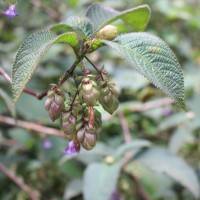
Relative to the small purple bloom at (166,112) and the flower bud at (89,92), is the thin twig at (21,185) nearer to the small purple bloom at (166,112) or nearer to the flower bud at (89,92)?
the small purple bloom at (166,112)

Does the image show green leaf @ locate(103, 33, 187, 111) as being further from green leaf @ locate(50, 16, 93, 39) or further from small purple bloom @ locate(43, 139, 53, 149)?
small purple bloom @ locate(43, 139, 53, 149)

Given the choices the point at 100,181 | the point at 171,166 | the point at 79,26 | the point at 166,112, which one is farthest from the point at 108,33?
the point at 166,112

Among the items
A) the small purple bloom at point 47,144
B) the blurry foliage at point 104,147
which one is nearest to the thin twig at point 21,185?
the blurry foliage at point 104,147

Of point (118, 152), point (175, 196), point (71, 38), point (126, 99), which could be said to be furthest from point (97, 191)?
point (126, 99)

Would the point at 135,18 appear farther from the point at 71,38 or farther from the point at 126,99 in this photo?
the point at 126,99

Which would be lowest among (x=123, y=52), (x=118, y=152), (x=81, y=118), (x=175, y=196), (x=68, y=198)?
(x=175, y=196)

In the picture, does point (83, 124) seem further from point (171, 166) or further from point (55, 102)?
point (171, 166)
